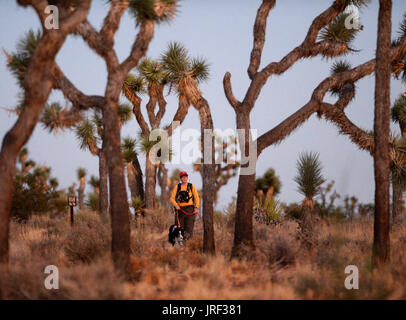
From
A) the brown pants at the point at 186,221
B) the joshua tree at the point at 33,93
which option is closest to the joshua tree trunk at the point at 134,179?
the brown pants at the point at 186,221

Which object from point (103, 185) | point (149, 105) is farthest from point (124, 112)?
point (103, 185)

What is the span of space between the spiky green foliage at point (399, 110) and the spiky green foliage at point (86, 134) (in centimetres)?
1198

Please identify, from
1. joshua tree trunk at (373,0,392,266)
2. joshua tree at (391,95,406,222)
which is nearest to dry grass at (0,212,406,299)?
joshua tree trunk at (373,0,392,266)

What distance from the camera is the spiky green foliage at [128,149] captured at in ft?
51.0

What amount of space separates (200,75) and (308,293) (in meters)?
6.58

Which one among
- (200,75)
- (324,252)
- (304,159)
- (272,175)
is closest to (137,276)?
(324,252)

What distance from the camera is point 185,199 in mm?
9359

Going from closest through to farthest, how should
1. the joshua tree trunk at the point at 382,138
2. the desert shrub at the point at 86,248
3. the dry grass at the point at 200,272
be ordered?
the dry grass at the point at 200,272
the joshua tree trunk at the point at 382,138
the desert shrub at the point at 86,248

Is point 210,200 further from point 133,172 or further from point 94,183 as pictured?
point 94,183

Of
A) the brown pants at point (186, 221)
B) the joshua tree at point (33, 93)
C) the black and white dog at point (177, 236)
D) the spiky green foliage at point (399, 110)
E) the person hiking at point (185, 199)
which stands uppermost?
the spiky green foliage at point (399, 110)

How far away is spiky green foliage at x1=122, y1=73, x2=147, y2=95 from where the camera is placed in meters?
15.0

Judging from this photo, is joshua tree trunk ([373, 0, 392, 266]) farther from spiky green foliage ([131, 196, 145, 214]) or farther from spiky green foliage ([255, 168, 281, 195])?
spiky green foliage ([255, 168, 281, 195])

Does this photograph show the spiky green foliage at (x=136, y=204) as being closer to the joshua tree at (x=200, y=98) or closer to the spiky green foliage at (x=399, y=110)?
the joshua tree at (x=200, y=98)
